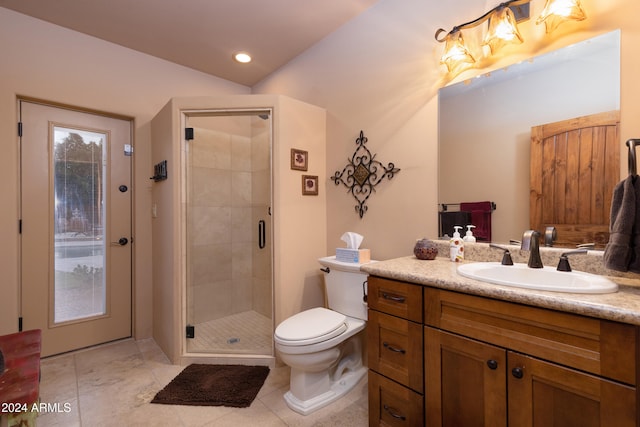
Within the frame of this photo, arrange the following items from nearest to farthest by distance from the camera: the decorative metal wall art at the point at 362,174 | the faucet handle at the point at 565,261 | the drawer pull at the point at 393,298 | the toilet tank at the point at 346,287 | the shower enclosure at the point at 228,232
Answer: the faucet handle at the point at 565,261
the drawer pull at the point at 393,298
the toilet tank at the point at 346,287
the decorative metal wall art at the point at 362,174
the shower enclosure at the point at 228,232

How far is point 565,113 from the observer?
4.46 feet

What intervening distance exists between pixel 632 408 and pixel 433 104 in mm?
1621

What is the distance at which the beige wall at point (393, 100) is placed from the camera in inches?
72.0

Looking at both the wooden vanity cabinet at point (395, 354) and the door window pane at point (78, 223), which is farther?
the door window pane at point (78, 223)

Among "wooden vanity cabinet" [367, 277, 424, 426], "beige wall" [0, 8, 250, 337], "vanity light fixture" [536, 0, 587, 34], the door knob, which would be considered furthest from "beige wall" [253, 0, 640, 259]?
the door knob

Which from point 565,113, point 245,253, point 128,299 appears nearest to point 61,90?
point 128,299

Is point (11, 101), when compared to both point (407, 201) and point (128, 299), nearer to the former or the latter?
point (128, 299)

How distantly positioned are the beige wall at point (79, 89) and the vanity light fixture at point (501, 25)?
99.5 inches

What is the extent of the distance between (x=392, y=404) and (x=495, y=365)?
58 cm

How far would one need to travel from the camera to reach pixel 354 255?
2.01 m

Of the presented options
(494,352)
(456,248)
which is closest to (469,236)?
(456,248)

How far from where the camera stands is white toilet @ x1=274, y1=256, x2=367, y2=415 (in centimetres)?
167

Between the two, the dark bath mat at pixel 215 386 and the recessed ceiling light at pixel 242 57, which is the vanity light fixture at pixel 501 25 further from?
the dark bath mat at pixel 215 386

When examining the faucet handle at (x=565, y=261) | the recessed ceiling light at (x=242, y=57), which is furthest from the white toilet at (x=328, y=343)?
the recessed ceiling light at (x=242, y=57)
